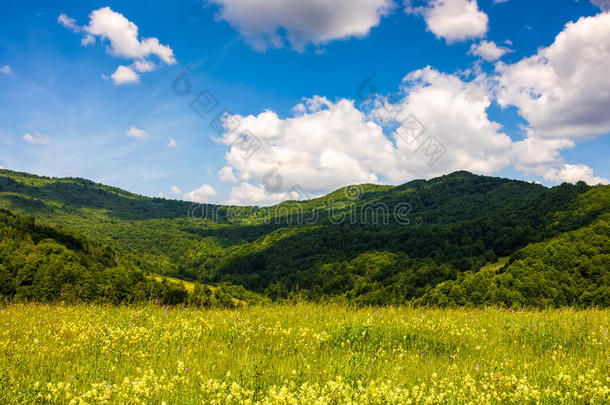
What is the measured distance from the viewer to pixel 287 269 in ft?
611

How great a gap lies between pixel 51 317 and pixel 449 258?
406 ft

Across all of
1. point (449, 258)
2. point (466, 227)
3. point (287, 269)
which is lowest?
point (287, 269)

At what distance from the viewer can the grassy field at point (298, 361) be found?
132 inches

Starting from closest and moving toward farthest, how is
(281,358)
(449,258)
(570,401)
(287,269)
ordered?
1. (570,401)
2. (281,358)
3. (449,258)
4. (287,269)

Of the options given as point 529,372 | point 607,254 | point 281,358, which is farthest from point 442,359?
point 607,254

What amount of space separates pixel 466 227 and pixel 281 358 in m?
152

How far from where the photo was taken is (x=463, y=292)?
5603cm

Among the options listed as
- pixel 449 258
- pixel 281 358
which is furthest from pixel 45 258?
pixel 449 258

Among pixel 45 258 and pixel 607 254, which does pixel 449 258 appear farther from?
pixel 45 258

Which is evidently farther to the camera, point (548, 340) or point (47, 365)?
point (548, 340)

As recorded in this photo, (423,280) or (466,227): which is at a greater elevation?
(466,227)

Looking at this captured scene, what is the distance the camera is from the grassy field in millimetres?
3361

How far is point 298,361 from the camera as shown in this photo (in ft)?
15.7

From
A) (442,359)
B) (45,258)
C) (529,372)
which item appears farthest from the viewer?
(45,258)
